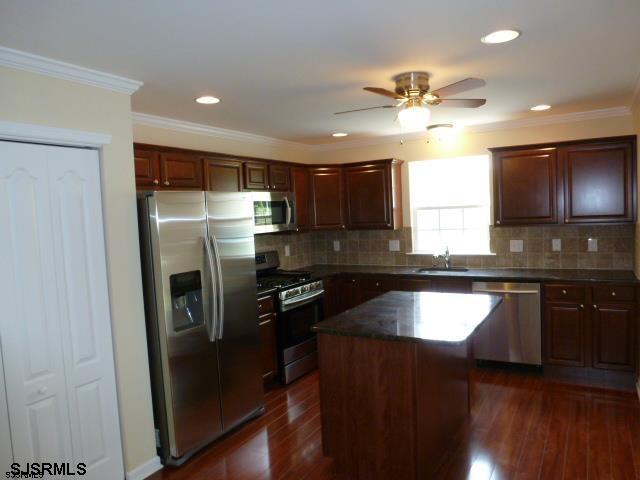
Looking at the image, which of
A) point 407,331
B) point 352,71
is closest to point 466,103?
point 352,71

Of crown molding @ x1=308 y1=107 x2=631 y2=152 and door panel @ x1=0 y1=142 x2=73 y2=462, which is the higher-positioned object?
crown molding @ x1=308 y1=107 x2=631 y2=152

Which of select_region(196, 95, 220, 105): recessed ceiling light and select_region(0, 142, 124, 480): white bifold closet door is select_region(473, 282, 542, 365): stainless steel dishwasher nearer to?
select_region(196, 95, 220, 105): recessed ceiling light

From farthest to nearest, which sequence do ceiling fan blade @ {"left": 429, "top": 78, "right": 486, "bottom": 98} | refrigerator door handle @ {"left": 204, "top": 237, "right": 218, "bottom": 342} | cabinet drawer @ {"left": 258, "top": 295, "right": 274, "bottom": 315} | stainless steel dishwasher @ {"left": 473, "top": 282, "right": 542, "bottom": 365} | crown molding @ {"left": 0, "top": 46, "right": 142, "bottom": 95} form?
stainless steel dishwasher @ {"left": 473, "top": 282, "right": 542, "bottom": 365}
cabinet drawer @ {"left": 258, "top": 295, "right": 274, "bottom": 315}
refrigerator door handle @ {"left": 204, "top": 237, "right": 218, "bottom": 342}
ceiling fan blade @ {"left": 429, "top": 78, "right": 486, "bottom": 98}
crown molding @ {"left": 0, "top": 46, "right": 142, "bottom": 95}

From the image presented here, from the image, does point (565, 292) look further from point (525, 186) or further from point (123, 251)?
point (123, 251)

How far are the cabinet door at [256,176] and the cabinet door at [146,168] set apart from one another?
3.42 ft

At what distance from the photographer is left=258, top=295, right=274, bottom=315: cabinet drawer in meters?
4.00

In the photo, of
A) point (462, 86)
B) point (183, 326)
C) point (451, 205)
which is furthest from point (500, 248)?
point (183, 326)

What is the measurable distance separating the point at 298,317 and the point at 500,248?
228 cm

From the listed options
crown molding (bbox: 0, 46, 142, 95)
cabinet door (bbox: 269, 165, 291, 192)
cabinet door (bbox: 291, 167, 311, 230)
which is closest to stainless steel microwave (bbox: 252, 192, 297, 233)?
cabinet door (bbox: 269, 165, 291, 192)

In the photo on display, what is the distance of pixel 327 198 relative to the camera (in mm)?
5375

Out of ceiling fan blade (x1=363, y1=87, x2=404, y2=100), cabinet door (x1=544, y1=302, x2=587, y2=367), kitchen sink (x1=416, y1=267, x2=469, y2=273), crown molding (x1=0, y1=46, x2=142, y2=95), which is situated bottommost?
cabinet door (x1=544, y1=302, x2=587, y2=367)

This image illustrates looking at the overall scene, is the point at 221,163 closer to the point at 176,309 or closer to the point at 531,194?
the point at 176,309

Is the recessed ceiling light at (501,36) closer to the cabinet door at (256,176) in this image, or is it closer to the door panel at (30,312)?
the door panel at (30,312)

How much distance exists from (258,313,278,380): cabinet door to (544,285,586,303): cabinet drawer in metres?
2.50
